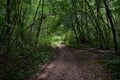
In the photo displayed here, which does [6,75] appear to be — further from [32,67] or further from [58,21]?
[58,21]

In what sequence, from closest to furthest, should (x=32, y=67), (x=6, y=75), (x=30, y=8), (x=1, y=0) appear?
(x=6, y=75), (x=32, y=67), (x=1, y=0), (x=30, y=8)

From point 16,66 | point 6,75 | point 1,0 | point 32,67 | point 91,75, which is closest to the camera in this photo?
point 6,75

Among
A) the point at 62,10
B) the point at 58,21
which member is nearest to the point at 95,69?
the point at 62,10

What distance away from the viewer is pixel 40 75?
10867 millimetres

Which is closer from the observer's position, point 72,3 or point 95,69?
point 95,69

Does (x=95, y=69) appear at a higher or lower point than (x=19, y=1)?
lower

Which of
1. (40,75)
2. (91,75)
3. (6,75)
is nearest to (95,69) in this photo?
(91,75)

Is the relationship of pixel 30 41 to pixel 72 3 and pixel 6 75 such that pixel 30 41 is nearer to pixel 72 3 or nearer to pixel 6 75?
pixel 72 3

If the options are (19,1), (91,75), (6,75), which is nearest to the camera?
(6,75)

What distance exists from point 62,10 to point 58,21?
255 inches

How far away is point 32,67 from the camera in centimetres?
1210

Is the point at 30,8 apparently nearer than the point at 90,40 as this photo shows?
Yes

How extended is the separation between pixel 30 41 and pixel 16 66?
1009cm

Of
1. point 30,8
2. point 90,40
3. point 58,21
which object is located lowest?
point 90,40
